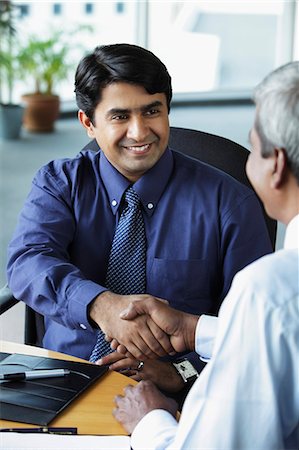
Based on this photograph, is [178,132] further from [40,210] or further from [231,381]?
[231,381]

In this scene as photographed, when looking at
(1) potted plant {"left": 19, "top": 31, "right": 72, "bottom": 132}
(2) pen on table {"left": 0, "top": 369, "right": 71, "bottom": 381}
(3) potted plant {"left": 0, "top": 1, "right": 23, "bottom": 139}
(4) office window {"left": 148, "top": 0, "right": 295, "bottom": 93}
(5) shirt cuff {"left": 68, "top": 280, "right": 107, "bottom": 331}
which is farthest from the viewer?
(4) office window {"left": 148, "top": 0, "right": 295, "bottom": 93}

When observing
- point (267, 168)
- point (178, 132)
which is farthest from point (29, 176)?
point (267, 168)

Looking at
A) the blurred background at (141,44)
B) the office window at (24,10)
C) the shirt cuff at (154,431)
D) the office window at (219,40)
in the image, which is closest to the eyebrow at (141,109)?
the shirt cuff at (154,431)

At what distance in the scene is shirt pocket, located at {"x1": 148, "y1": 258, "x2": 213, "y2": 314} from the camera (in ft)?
7.14

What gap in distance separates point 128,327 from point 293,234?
28.6 inches

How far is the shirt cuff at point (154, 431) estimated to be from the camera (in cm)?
141

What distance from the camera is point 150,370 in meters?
2.01

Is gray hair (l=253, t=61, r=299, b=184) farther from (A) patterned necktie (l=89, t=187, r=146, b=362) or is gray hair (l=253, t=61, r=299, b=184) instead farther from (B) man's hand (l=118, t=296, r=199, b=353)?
(A) patterned necktie (l=89, t=187, r=146, b=362)

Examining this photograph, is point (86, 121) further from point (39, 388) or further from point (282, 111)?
point (282, 111)

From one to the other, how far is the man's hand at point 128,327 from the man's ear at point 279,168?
0.75 m

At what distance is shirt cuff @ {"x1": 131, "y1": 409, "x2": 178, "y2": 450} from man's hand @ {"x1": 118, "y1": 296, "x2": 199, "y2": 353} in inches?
16.4

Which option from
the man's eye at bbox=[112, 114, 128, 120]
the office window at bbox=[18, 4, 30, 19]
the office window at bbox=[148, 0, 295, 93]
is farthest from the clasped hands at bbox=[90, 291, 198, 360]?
the office window at bbox=[148, 0, 295, 93]

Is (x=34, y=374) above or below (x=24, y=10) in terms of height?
below

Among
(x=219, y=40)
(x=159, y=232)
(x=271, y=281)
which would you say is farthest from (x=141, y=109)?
(x=219, y=40)
